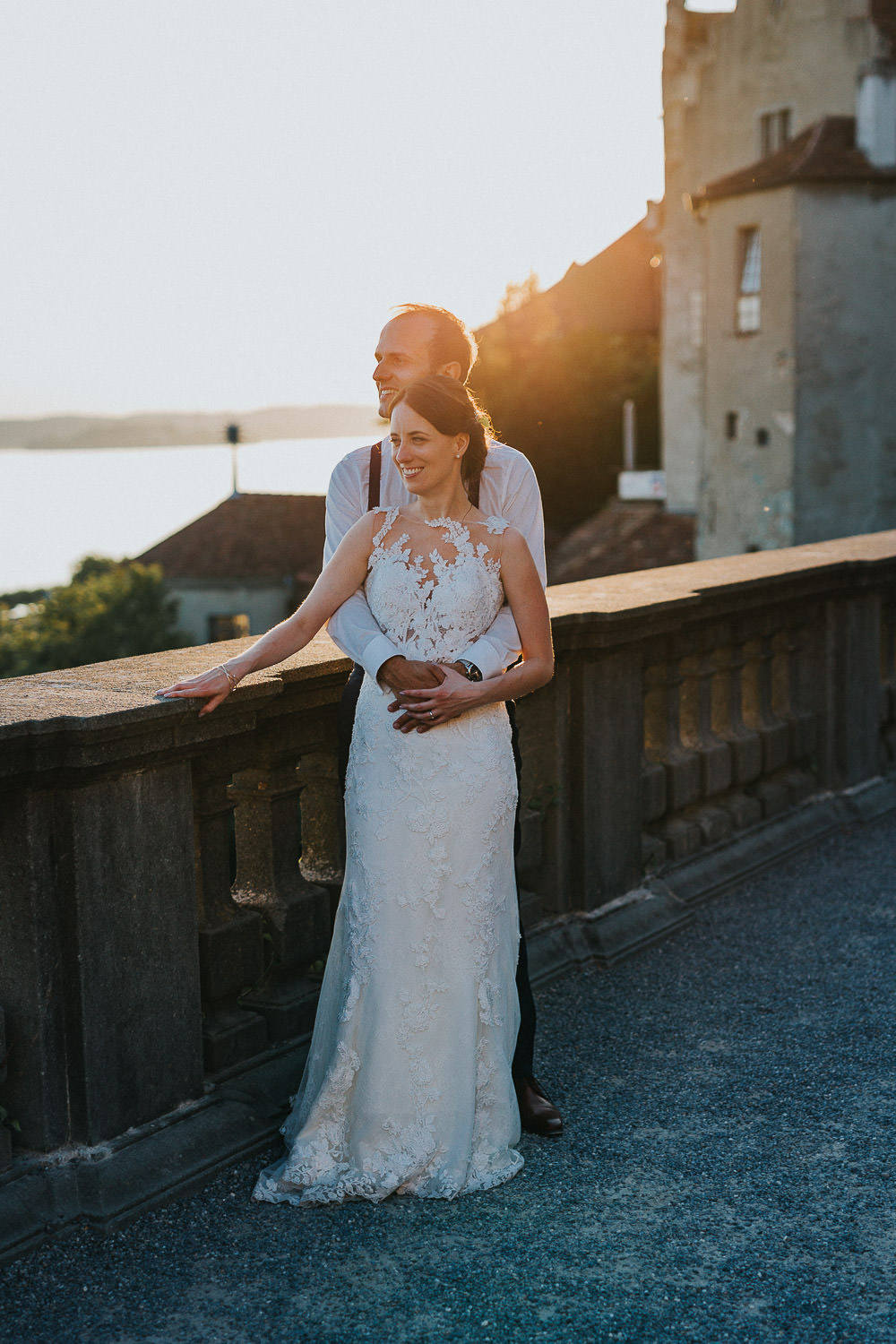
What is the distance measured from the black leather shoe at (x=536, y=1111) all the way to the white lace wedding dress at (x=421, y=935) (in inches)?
5.4

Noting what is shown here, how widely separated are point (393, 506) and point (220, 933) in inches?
44.7

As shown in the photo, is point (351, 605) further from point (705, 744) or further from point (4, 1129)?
point (705, 744)

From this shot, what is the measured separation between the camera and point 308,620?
3449 millimetres

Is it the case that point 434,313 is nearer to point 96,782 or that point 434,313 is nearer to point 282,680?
point 282,680

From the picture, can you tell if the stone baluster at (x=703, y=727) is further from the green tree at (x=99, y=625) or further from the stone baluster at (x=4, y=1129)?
the green tree at (x=99, y=625)

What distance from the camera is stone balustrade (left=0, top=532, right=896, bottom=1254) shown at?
10.2 ft

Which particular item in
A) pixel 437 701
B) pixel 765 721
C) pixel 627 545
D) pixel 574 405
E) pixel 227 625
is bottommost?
pixel 227 625

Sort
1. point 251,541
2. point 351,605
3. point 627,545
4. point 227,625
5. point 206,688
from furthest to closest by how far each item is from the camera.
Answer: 1. point 227,625
2. point 251,541
3. point 627,545
4. point 351,605
5. point 206,688

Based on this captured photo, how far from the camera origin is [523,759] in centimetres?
493

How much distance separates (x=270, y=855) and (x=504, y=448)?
1230 mm

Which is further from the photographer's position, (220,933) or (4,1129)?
(220,933)

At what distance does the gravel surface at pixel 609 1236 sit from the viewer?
2.78 meters

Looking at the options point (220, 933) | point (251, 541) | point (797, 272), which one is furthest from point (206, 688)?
point (251, 541)

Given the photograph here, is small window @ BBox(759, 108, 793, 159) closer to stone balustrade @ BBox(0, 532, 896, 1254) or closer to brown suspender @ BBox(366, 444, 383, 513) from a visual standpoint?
stone balustrade @ BBox(0, 532, 896, 1254)
